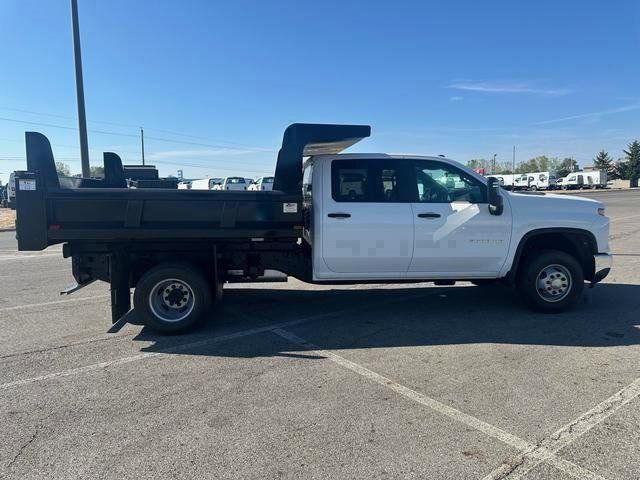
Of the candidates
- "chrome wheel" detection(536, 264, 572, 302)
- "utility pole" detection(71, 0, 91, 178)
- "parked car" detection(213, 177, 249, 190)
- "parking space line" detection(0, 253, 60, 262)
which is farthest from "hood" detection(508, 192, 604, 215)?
"parked car" detection(213, 177, 249, 190)

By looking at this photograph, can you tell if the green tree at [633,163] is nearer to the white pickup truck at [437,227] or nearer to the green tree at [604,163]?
the green tree at [604,163]

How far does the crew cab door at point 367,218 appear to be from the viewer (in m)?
5.75

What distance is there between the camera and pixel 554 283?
6148mm

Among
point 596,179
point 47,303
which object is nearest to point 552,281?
point 47,303

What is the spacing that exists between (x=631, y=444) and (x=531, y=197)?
3.67m

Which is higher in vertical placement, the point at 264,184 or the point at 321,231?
the point at 264,184

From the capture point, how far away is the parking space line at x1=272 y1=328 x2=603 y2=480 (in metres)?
2.87

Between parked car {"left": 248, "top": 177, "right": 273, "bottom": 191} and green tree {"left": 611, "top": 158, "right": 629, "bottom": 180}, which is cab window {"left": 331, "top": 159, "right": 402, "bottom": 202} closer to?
parked car {"left": 248, "top": 177, "right": 273, "bottom": 191}

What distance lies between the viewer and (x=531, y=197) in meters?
6.20

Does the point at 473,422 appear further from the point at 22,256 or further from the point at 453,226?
the point at 22,256

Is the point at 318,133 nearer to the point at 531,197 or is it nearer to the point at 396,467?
the point at 531,197

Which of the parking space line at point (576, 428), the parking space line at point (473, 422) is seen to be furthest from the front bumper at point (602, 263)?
the parking space line at point (473, 422)

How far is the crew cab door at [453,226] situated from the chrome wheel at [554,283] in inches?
23.9

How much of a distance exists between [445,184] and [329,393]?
3204 mm
